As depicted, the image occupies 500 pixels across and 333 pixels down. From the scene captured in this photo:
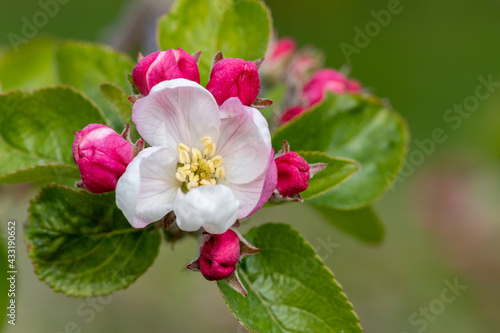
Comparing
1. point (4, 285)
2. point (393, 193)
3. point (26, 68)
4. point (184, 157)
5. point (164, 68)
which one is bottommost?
point (393, 193)

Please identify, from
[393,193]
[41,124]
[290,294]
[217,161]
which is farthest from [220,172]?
[393,193]

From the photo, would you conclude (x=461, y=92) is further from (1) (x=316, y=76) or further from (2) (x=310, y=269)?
(2) (x=310, y=269)

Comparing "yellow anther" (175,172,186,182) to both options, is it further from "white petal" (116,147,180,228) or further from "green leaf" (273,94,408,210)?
"green leaf" (273,94,408,210)

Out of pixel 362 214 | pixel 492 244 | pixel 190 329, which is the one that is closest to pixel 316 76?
pixel 362 214

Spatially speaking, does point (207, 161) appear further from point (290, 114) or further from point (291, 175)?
point (290, 114)

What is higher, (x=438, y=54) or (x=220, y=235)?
(x=220, y=235)
